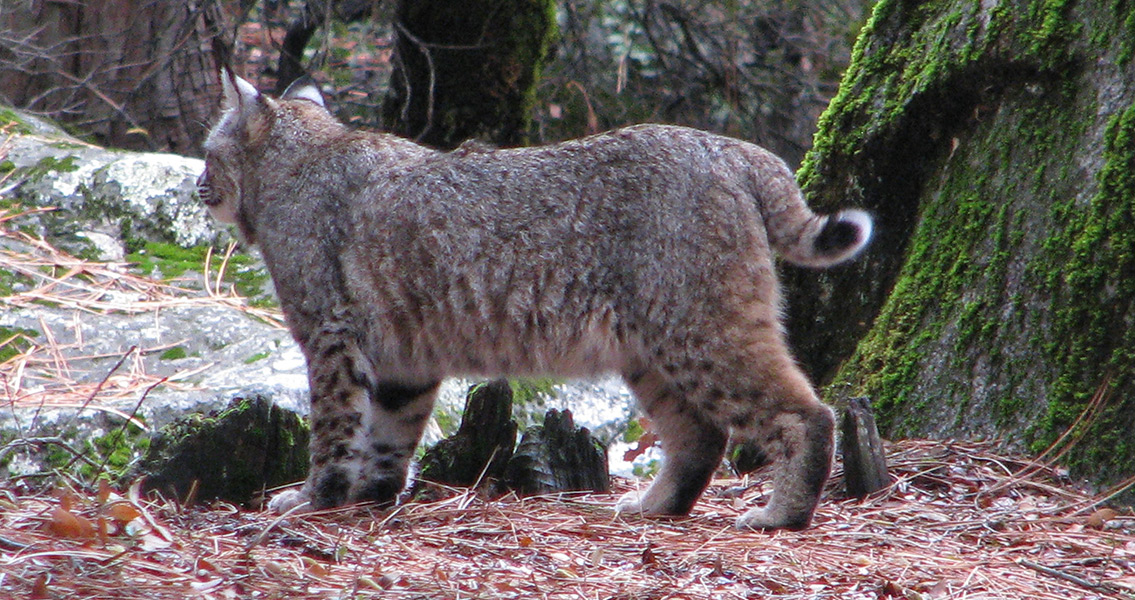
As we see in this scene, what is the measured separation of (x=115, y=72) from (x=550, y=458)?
5310 mm

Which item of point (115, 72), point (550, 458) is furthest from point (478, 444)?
point (115, 72)

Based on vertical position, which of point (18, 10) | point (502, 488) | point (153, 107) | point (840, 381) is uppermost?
point (18, 10)

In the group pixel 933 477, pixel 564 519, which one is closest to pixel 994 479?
pixel 933 477

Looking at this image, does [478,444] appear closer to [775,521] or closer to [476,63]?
[775,521]

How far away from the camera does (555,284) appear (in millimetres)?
3828

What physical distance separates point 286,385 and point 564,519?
1573mm

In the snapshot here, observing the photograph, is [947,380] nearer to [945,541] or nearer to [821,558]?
[945,541]

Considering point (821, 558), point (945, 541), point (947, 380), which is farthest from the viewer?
point (947, 380)

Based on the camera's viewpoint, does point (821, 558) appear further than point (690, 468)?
No

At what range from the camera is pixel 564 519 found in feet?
11.9

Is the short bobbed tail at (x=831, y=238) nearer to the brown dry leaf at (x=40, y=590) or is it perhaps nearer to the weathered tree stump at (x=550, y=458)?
the weathered tree stump at (x=550, y=458)

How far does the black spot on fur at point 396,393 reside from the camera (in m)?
4.30

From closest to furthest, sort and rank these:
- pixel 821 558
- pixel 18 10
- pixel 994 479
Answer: pixel 821 558
pixel 994 479
pixel 18 10

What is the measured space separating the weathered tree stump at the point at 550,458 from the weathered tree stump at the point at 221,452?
31.1 inches
